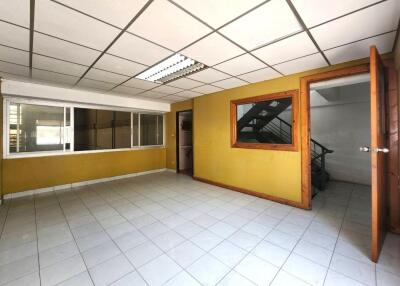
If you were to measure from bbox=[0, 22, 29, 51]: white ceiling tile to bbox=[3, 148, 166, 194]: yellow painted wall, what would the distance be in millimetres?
Result: 2982

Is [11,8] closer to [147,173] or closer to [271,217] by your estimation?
[271,217]

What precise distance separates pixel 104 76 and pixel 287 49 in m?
3.23

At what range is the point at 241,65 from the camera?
297 centimetres

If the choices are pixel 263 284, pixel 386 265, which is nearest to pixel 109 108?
pixel 263 284

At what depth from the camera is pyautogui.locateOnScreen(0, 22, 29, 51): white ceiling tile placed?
6.31ft

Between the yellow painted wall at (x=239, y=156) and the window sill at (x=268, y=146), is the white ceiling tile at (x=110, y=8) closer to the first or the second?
the yellow painted wall at (x=239, y=156)

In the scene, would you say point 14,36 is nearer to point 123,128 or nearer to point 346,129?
point 123,128

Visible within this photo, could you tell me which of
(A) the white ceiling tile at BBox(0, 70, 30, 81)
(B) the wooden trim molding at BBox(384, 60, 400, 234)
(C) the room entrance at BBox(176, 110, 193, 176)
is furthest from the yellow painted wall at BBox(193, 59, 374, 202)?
(A) the white ceiling tile at BBox(0, 70, 30, 81)

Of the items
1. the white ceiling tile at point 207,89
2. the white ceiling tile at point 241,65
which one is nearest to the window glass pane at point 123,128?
the white ceiling tile at point 207,89

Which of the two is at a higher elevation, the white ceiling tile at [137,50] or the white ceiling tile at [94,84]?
the white ceiling tile at [94,84]

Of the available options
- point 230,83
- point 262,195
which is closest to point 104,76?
point 230,83

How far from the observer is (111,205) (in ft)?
11.6

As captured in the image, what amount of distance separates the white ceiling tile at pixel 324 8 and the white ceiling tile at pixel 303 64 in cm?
96

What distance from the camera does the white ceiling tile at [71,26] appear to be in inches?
65.9
